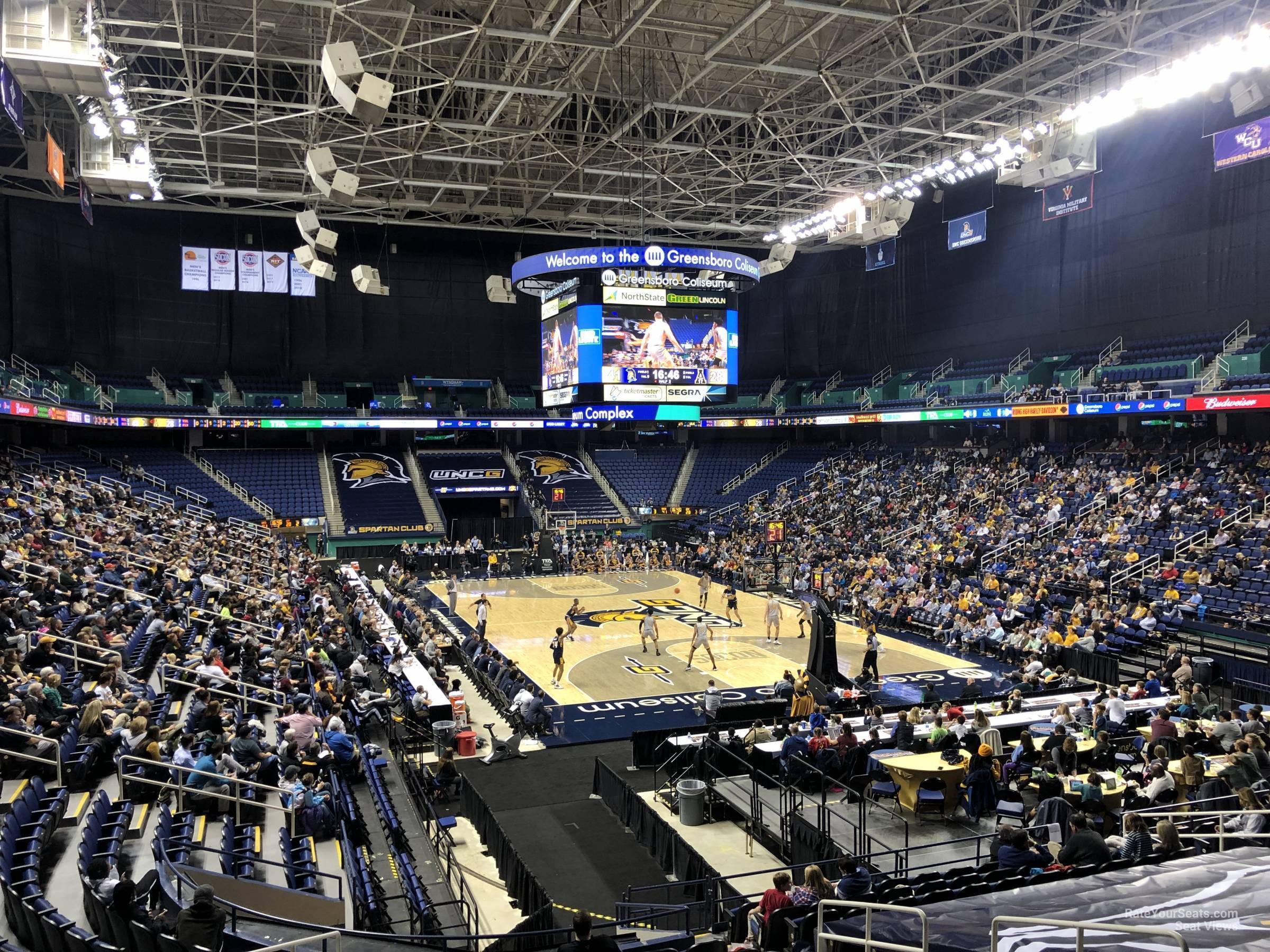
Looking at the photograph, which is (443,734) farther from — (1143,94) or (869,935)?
(1143,94)

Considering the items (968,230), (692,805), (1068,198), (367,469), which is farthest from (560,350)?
(367,469)

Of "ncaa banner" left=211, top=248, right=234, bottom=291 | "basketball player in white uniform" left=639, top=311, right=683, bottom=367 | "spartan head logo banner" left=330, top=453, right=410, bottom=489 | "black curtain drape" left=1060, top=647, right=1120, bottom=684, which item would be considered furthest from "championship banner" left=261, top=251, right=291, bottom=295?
"black curtain drape" left=1060, top=647, right=1120, bottom=684

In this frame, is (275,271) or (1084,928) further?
(275,271)

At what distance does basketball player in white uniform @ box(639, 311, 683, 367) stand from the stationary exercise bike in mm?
10477

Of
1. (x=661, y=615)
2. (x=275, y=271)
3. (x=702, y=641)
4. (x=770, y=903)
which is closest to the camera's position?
(x=770, y=903)

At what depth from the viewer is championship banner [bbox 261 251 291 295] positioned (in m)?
42.5

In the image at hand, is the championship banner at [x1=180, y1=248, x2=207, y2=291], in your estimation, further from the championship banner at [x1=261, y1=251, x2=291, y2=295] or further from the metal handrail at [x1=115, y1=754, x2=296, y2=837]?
the metal handrail at [x1=115, y1=754, x2=296, y2=837]

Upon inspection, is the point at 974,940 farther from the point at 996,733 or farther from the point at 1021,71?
the point at 1021,71

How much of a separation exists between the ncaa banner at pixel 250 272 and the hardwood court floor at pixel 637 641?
18.5 meters

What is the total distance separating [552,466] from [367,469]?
920 centimetres

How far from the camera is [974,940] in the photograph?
5902 millimetres

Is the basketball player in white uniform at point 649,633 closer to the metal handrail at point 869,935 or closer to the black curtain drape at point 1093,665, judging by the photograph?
the black curtain drape at point 1093,665

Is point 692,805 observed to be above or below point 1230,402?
below

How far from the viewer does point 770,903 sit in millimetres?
7730
